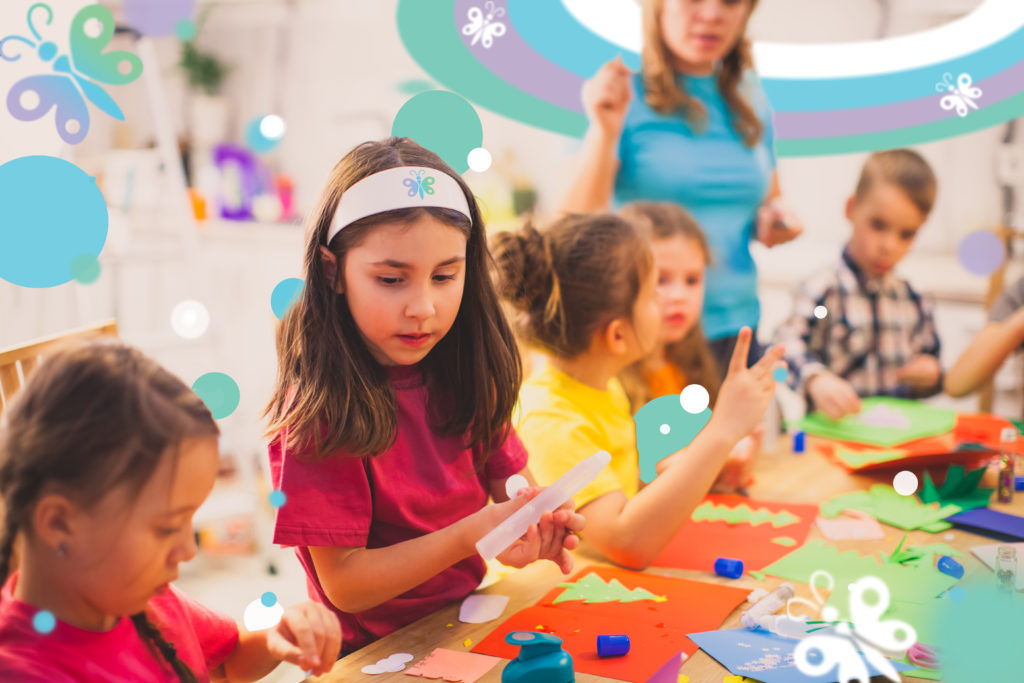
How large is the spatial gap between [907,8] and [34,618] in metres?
1.73

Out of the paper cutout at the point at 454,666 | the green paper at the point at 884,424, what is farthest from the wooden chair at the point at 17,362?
the green paper at the point at 884,424

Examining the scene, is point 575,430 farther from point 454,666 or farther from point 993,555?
point 993,555

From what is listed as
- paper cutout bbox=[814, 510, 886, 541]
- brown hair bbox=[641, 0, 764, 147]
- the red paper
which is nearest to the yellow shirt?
the red paper

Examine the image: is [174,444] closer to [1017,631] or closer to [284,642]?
[284,642]

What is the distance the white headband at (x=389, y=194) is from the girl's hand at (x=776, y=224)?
784mm

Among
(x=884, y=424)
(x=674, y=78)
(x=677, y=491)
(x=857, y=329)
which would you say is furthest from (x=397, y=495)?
(x=857, y=329)

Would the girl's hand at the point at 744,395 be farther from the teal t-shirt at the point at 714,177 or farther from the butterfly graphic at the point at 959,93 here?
the butterfly graphic at the point at 959,93

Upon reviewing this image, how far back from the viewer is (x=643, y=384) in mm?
A: 1392

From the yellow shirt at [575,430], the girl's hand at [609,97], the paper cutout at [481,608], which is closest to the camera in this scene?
the paper cutout at [481,608]

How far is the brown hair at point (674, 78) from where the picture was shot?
1.39 meters

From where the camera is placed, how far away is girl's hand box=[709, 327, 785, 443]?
1095mm

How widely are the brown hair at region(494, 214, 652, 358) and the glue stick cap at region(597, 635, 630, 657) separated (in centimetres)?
44

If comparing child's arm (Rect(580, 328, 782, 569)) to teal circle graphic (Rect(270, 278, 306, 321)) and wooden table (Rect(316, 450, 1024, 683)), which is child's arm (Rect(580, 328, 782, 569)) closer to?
wooden table (Rect(316, 450, 1024, 683))

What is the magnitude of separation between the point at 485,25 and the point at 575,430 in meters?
0.61
